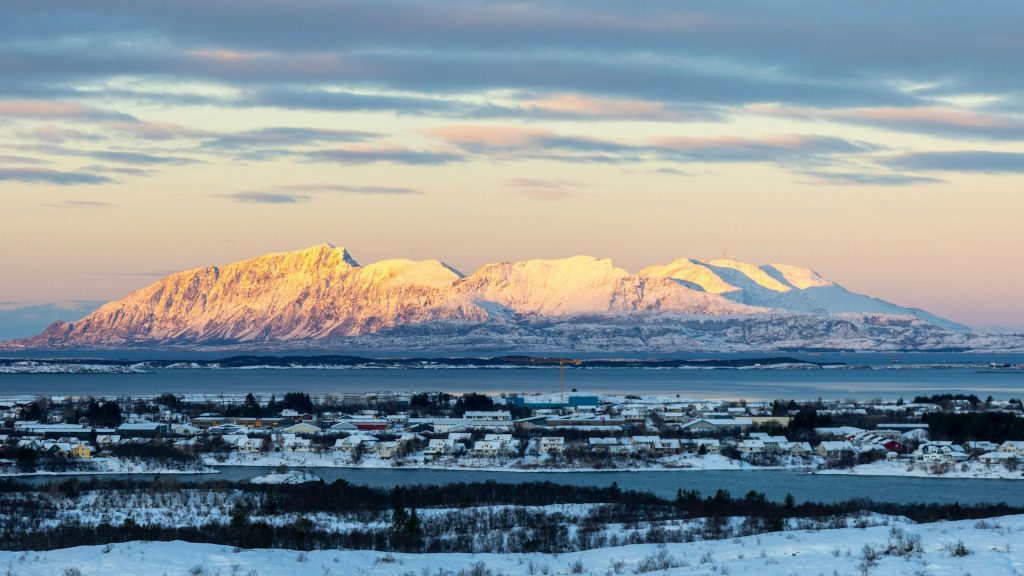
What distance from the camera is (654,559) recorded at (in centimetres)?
2731

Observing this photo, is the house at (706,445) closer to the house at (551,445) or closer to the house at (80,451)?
the house at (551,445)

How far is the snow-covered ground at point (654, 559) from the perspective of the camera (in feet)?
80.4

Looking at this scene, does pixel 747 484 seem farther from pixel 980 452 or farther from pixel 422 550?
pixel 422 550

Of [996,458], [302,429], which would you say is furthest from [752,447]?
[302,429]

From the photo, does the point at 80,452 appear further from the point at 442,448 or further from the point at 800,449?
the point at 800,449

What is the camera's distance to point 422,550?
35031 mm

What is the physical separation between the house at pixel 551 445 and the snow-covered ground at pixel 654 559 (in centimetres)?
4793

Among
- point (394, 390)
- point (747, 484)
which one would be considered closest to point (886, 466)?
point (747, 484)

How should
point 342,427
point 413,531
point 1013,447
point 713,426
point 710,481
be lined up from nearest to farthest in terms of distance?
point 413,531
point 710,481
point 1013,447
point 713,426
point 342,427

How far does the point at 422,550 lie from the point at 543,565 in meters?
7.66

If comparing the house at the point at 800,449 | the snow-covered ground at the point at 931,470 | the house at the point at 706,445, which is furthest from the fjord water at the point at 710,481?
the house at the point at 800,449

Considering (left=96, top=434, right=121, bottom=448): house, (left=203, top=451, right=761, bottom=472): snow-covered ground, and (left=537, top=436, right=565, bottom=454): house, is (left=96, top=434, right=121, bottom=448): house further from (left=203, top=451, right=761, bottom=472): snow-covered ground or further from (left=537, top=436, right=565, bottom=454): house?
(left=537, top=436, right=565, bottom=454): house

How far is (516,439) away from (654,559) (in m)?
56.9

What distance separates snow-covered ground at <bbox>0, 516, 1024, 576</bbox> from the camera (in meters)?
24.5
